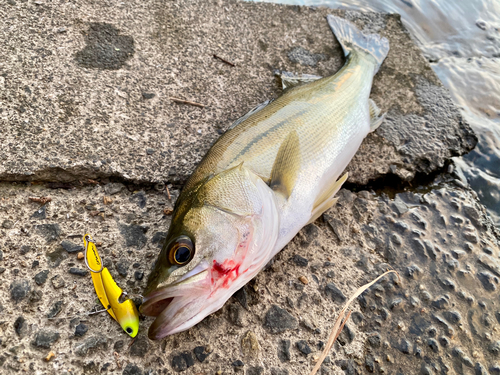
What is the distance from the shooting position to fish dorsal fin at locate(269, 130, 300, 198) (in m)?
2.25

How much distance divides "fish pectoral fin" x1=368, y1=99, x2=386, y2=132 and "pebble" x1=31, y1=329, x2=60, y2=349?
2.78 metres

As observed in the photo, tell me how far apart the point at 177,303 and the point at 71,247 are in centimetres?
89

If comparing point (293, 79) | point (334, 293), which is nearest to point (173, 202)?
point (334, 293)

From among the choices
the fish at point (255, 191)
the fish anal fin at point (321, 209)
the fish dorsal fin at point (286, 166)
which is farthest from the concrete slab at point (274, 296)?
the fish dorsal fin at point (286, 166)

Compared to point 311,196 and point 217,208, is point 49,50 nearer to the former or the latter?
point 217,208

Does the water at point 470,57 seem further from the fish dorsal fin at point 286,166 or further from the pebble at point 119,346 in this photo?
the pebble at point 119,346

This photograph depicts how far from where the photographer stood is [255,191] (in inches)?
81.1

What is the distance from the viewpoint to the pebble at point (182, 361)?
1.76m

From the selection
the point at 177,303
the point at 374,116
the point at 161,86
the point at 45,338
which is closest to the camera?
the point at 177,303

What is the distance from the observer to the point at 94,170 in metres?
2.39

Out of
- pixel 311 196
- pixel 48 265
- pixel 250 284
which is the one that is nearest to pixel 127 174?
pixel 48 265

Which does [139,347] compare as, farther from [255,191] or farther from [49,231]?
[255,191]

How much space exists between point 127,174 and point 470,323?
252cm

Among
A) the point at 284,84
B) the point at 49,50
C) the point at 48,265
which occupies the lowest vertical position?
the point at 48,265
